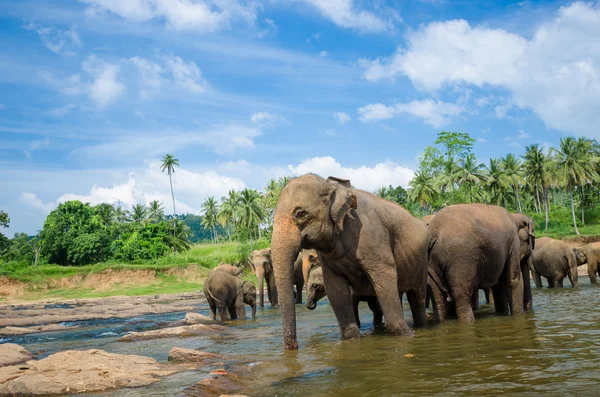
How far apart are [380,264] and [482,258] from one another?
9.54 feet

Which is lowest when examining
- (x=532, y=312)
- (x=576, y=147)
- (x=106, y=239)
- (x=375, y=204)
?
(x=532, y=312)

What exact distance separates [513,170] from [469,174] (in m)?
13.5

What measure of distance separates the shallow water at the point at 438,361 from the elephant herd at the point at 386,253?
1.93 ft

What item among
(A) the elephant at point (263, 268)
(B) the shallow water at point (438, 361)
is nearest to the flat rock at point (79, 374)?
(B) the shallow water at point (438, 361)

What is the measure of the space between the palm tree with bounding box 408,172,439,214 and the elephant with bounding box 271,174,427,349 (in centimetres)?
6166

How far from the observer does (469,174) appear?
65938 mm

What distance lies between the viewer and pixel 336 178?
8.23 meters

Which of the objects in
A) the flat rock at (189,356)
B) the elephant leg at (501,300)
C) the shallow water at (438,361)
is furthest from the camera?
the elephant leg at (501,300)

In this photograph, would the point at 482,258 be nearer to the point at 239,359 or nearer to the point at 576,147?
the point at 239,359

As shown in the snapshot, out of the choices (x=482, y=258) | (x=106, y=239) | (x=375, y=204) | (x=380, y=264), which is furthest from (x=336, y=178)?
(x=106, y=239)

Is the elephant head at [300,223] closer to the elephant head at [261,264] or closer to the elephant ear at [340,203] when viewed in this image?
the elephant ear at [340,203]

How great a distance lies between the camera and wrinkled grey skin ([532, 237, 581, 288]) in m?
23.1

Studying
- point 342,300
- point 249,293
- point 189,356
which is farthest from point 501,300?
point 249,293

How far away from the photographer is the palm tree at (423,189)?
69.8 m
